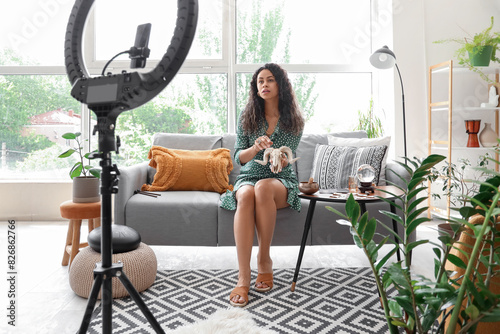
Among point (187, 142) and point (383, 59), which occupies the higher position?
point (383, 59)

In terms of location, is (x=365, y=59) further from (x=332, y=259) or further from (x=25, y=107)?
(x=25, y=107)

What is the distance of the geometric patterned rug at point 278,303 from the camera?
1659 mm

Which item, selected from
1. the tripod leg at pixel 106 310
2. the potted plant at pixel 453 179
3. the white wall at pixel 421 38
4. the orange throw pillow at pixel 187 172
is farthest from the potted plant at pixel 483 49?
the tripod leg at pixel 106 310

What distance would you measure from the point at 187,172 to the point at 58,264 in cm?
96

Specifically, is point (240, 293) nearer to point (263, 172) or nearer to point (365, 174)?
point (263, 172)

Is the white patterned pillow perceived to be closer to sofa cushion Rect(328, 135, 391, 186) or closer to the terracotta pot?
sofa cushion Rect(328, 135, 391, 186)

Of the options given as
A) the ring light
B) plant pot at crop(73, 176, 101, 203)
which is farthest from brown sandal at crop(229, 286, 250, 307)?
the ring light

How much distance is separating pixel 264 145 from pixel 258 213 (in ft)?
1.14

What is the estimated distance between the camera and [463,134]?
12.3ft

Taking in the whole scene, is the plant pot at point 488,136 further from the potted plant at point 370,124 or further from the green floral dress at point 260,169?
the green floral dress at point 260,169

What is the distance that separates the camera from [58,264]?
250 centimetres

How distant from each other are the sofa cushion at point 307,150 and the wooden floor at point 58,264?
0.53 m

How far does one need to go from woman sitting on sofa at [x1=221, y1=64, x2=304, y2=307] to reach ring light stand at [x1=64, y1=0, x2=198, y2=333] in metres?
1.29

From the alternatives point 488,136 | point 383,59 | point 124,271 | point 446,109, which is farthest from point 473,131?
point 124,271
